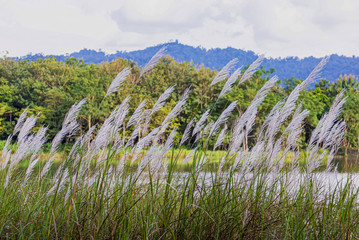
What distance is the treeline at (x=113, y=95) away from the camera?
29.3 meters

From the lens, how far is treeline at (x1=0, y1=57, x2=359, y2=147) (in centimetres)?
2931

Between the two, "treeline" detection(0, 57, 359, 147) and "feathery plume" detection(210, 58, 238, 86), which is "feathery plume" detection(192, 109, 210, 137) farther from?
"treeline" detection(0, 57, 359, 147)

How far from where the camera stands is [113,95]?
30.5m

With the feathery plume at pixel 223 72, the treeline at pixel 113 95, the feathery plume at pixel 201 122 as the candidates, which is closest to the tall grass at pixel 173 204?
the feathery plume at pixel 223 72

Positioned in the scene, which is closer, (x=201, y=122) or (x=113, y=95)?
(x=201, y=122)

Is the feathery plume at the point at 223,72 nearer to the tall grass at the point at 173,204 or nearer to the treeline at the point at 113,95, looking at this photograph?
the tall grass at the point at 173,204

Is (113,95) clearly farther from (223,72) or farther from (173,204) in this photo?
(173,204)

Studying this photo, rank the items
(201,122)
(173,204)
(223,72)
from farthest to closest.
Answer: (201,122), (223,72), (173,204)

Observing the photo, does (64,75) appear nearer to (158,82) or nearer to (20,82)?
(20,82)

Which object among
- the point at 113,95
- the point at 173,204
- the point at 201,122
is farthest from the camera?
the point at 113,95

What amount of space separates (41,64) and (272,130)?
37.5 meters

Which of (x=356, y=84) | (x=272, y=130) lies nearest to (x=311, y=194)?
(x=272, y=130)

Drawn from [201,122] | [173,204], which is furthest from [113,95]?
[173,204]

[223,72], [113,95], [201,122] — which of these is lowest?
[201,122]
